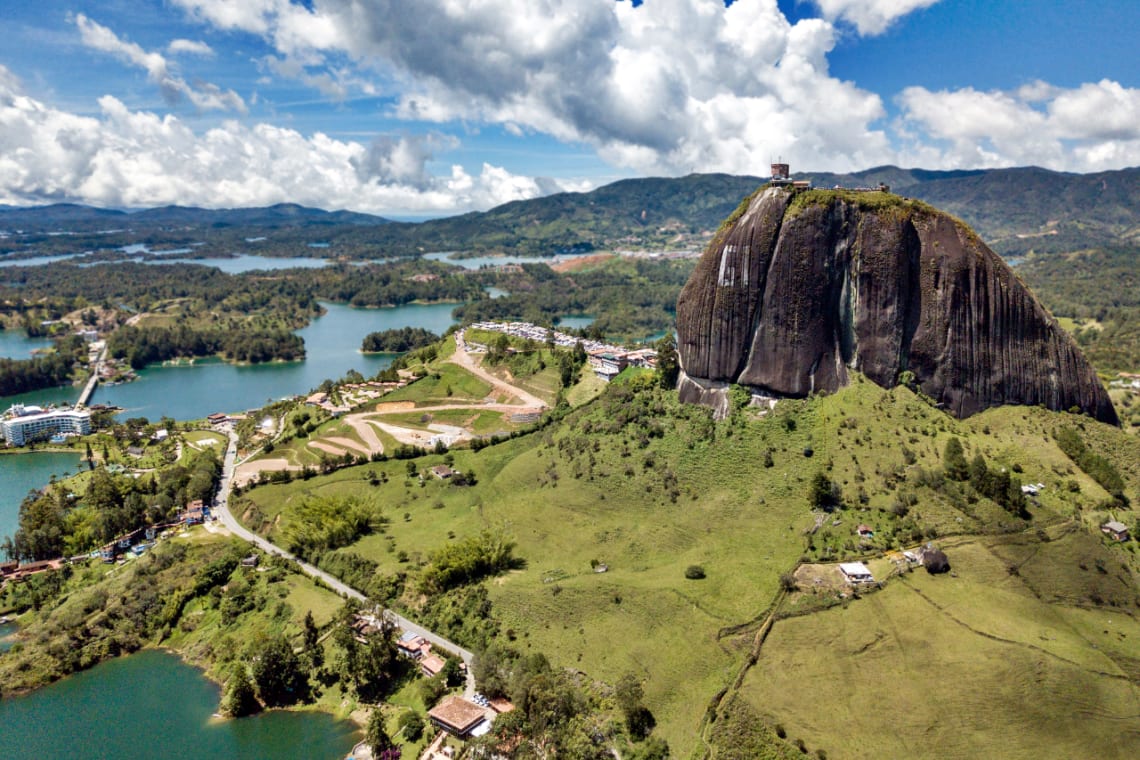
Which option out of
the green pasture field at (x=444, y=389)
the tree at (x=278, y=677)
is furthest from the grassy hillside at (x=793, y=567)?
the green pasture field at (x=444, y=389)

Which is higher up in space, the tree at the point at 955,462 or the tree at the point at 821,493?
the tree at the point at 955,462

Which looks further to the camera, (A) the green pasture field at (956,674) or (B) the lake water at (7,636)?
(B) the lake water at (7,636)

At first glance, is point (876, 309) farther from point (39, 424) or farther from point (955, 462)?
point (39, 424)

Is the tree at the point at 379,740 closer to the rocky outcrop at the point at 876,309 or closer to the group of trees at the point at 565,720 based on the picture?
the group of trees at the point at 565,720


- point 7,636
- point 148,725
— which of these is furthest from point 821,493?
point 7,636

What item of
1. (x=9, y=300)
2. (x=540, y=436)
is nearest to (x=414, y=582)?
(x=540, y=436)

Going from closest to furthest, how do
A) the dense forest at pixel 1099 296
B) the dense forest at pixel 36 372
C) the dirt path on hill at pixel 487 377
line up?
the dirt path on hill at pixel 487 377, the dense forest at pixel 1099 296, the dense forest at pixel 36 372

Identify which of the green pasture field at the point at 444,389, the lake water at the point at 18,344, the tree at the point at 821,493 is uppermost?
the tree at the point at 821,493

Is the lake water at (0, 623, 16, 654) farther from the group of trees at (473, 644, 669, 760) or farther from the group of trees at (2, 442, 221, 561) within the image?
the group of trees at (473, 644, 669, 760)
